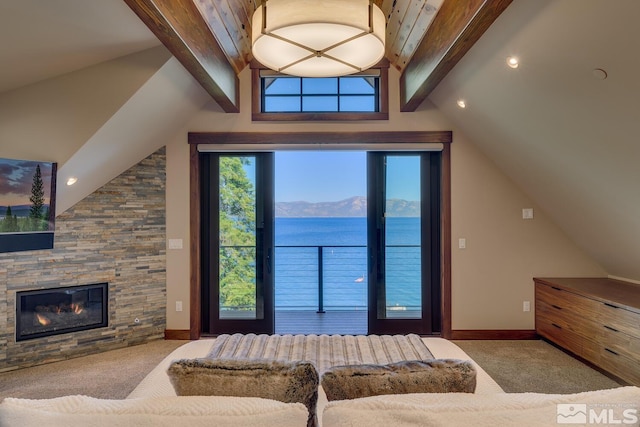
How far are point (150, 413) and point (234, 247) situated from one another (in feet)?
10.6

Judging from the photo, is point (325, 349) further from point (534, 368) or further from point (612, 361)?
point (612, 361)

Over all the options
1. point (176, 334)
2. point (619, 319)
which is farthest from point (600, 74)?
point (176, 334)

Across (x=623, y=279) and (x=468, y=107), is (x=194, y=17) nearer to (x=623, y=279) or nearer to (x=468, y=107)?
(x=468, y=107)

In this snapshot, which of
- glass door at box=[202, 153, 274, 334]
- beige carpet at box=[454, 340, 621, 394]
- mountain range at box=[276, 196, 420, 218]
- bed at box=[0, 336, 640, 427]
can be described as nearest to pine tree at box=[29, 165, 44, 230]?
glass door at box=[202, 153, 274, 334]

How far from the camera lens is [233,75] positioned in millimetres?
3820

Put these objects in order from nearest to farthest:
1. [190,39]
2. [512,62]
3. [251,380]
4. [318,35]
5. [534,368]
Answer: [251,380] → [318,35] → [190,39] → [512,62] → [534,368]

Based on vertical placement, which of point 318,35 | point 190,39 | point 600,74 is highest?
point 190,39

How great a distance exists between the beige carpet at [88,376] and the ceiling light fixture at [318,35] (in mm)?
2863

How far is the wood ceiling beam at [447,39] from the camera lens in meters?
2.12

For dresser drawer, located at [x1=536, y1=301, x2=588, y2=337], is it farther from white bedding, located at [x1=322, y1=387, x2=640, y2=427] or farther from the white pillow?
the white pillow

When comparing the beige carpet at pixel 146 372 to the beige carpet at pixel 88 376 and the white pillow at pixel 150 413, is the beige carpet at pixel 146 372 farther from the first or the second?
the white pillow at pixel 150 413

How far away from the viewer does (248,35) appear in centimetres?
368

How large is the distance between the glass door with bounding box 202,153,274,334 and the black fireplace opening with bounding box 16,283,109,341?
1.10 metres

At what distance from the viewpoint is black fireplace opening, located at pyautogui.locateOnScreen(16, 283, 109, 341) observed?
3424mm
